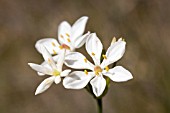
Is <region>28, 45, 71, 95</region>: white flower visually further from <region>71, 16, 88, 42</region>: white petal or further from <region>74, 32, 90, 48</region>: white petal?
<region>71, 16, 88, 42</region>: white petal

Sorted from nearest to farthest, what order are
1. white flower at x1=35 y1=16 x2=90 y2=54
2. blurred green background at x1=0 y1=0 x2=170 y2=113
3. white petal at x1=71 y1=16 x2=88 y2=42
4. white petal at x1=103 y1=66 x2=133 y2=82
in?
white petal at x1=103 y1=66 x2=133 y2=82
white flower at x1=35 y1=16 x2=90 y2=54
white petal at x1=71 y1=16 x2=88 y2=42
blurred green background at x1=0 y1=0 x2=170 y2=113

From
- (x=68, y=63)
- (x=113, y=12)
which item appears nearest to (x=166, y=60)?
(x=113, y=12)

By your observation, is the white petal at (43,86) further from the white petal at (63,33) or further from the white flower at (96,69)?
the white petal at (63,33)

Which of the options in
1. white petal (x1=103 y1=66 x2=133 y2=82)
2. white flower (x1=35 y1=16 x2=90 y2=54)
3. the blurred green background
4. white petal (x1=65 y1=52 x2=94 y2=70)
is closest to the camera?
white petal (x1=103 y1=66 x2=133 y2=82)

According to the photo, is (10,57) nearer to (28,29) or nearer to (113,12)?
(28,29)

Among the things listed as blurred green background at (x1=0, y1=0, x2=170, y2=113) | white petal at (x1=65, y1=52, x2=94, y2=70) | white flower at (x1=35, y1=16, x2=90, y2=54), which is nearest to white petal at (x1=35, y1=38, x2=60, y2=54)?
white flower at (x1=35, y1=16, x2=90, y2=54)

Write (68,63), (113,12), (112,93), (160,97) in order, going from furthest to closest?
(113,12)
(112,93)
(160,97)
(68,63)

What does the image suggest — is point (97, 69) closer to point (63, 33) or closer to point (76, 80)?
point (76, 80)

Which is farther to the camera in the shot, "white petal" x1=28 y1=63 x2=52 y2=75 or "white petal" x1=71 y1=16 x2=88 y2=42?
"white petal" x1=71 y1=16 x2=88 y2=42

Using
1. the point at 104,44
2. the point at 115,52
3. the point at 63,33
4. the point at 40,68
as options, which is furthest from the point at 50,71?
the point at 104,44
